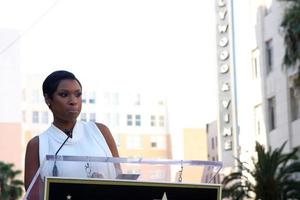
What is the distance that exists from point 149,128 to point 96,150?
363 ft

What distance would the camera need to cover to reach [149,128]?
113m

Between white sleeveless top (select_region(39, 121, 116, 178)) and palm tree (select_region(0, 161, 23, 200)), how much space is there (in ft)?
224

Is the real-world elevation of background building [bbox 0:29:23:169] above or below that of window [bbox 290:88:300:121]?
above

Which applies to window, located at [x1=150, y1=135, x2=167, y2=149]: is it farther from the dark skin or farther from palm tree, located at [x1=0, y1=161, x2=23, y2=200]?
the dark skin

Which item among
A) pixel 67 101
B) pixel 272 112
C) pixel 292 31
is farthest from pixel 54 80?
pixel 272 112

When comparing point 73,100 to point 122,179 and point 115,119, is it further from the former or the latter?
point 115,119

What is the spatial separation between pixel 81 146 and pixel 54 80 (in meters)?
0.27

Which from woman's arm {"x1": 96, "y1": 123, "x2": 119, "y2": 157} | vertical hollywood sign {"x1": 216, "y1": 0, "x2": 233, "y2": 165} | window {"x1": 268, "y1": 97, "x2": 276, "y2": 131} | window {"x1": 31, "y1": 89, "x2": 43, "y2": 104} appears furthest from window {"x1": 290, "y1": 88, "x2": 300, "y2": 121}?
window {"x1": 31, "y1": 89, "x2": 43, "y2": 104}

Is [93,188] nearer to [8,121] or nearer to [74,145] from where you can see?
[74,145]

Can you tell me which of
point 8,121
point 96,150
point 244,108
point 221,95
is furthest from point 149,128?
point 96,150

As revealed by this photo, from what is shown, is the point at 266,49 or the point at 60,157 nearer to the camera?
the point at 60,157

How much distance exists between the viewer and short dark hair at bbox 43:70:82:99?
296 cm

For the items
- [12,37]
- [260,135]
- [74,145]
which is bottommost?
[74,145]

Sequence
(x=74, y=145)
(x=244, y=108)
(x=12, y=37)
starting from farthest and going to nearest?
1. (x=12, y=37)
2. (x=244, y=108)
3. (x=74, y=145)
